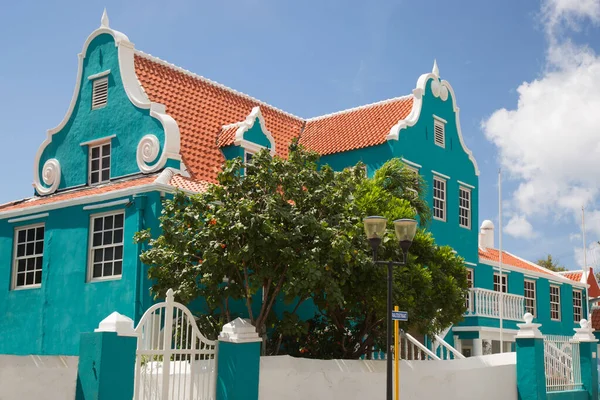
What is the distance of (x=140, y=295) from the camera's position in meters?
17.0

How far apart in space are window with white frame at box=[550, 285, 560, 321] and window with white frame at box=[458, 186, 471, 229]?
31.9 ft

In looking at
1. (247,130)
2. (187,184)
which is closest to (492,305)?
(247,130)

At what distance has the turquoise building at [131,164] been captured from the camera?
18078 millimetres

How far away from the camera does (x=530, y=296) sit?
33188 mm

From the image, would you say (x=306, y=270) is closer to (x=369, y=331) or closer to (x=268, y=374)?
(x=268, y=374)

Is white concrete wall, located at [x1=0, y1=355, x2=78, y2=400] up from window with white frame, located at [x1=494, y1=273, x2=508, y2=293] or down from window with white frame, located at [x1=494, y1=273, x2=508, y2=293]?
down

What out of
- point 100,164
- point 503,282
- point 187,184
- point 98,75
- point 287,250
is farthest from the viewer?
point 503,282

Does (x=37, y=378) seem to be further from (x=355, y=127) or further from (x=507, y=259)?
(x=507, y=259)

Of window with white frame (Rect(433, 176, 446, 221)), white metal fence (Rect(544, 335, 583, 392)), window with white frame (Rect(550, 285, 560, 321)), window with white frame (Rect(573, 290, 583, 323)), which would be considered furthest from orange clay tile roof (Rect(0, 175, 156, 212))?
window with white frame (Rect(573, 290, 583, 323))

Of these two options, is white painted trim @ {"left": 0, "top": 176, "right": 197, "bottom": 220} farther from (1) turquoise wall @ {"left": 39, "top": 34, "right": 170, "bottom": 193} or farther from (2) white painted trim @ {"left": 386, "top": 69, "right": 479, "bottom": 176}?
(2) white painted trim @ {"left": 386, "top": 69, "right": 479, "bottom": 176}

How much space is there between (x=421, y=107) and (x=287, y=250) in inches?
487

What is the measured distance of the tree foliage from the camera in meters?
14.4

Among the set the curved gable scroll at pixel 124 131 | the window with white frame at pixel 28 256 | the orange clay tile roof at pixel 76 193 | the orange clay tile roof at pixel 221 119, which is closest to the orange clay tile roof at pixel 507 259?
the orange clay tile roof at pixel 221 119

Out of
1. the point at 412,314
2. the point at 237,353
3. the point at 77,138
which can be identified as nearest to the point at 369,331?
the point at 412,314
